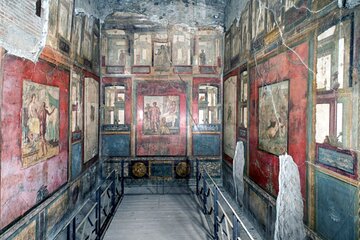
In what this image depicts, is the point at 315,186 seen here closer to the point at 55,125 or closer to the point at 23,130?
the point at 23,130

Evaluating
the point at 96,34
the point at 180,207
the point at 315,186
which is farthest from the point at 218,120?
the point at 315,186

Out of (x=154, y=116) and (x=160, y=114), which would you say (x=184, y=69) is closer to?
(x=160, y=114)

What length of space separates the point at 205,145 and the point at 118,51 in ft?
12.5

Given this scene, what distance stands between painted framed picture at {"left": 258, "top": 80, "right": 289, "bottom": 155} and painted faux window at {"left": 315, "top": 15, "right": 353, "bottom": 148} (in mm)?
765

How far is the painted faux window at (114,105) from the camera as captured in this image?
7.41m

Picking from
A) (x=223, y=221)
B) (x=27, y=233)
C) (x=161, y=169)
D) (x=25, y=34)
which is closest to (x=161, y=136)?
(x=161, y=169)

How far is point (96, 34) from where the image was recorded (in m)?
6.92

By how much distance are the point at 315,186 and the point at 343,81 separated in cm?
127

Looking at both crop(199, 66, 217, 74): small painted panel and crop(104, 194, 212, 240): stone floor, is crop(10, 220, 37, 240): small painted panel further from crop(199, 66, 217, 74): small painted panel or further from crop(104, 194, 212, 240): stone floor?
crop(199, 66, 217, 74): small painted panel

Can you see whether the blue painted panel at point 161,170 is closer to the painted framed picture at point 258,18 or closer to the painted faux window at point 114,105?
the painted faux window at point 114,105

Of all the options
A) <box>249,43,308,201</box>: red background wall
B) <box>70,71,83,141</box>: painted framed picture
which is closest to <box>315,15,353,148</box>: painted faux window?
<box>249,43,308,201</box>: red background wall

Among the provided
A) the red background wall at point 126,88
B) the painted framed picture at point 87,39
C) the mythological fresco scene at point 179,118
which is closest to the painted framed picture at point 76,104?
the mythological fresco scene at point 179,118

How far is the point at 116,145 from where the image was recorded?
7445mm

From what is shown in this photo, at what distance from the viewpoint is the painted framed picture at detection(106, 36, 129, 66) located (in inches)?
291
